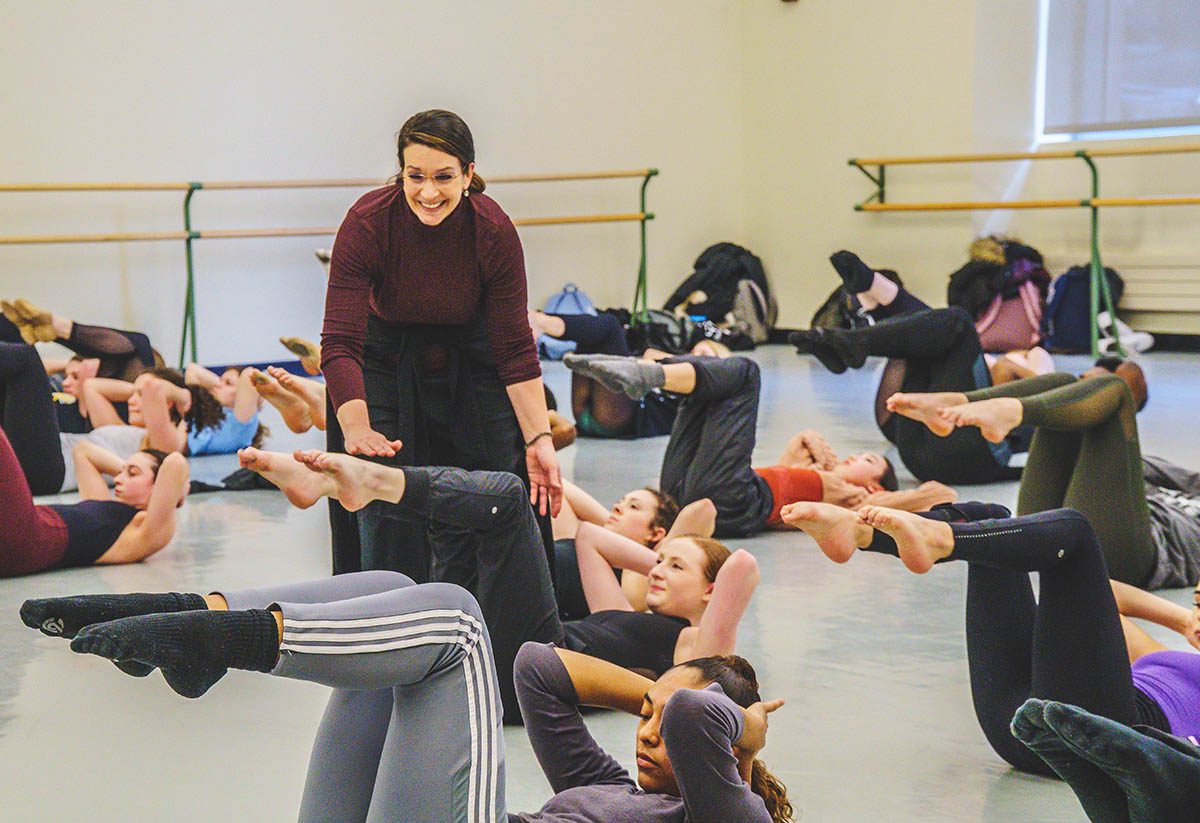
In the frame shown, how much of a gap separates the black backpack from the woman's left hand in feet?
19.9

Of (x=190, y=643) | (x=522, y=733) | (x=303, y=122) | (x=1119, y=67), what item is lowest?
(x=522, y=733)

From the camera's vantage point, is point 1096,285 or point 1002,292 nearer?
point 1096,285

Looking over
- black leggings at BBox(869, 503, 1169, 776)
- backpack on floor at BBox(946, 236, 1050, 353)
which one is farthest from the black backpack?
black leggings at BBox(869, 503, 1169, 776)

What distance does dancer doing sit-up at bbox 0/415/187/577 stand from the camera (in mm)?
3230

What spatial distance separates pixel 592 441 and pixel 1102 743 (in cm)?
399

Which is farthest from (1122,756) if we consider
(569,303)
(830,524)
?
(569,303)

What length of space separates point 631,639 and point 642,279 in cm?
611

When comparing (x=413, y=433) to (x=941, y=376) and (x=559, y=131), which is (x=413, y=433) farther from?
(x=559, y=131)

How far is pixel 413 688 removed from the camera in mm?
1401

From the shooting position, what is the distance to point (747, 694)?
5.49ft

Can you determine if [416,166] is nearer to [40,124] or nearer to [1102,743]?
[1102,743]

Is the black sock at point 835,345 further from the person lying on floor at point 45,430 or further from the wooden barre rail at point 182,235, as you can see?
the wooden barre rail at point 182,235

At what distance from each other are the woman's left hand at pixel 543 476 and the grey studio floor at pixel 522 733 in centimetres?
43

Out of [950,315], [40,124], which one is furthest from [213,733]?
[40,124]
